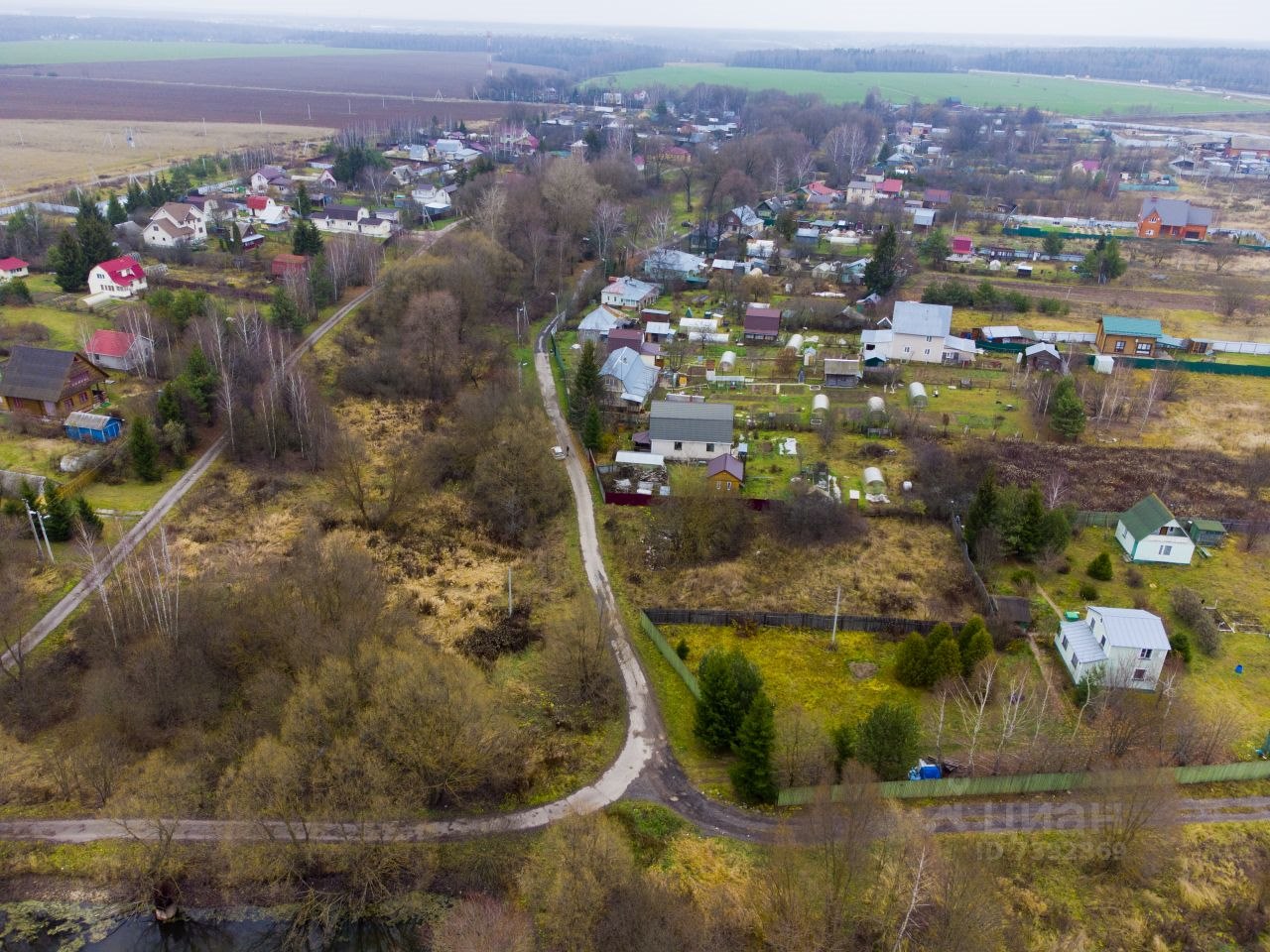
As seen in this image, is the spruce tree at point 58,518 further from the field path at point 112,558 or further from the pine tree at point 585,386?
the pine tree at point 585,386

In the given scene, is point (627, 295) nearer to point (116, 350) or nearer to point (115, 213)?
point (116, 350)

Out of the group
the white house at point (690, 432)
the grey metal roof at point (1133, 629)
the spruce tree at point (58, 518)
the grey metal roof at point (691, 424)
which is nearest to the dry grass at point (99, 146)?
the spruce tree at point (58, 518)

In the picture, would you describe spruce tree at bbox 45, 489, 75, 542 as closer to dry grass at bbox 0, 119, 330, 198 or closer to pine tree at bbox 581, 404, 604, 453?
pine tree at bbox 581, 404, 604, 453

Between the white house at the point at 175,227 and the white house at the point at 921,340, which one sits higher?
the white house at the point at 175,227

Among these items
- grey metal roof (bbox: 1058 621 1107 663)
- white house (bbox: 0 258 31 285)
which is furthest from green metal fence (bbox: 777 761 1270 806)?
white house (bbox: 0 258 31 285)

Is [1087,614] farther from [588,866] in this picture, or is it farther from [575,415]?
[575,415]

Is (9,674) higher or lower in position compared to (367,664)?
lower

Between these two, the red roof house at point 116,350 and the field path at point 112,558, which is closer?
the field path at point 112,558

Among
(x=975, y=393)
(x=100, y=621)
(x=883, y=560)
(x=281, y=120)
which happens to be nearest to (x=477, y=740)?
(x=100, y=621)
